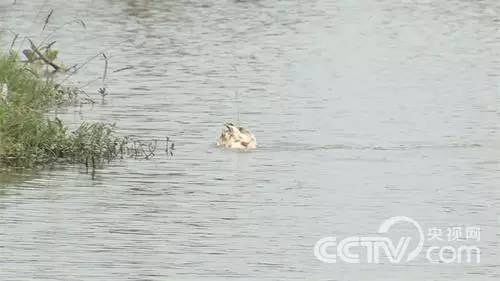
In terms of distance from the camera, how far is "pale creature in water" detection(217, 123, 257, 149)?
51.5 ft

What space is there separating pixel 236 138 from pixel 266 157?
1.15 ft

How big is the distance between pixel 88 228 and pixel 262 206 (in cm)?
167

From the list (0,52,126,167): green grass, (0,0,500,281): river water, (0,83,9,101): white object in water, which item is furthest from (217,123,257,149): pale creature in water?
(0,83,9,101): white object in water

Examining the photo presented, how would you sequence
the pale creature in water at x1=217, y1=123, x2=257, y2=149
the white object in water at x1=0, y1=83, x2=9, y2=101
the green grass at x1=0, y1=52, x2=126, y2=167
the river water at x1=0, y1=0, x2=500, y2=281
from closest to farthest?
the river water at x1=0, y1=0, x2=500, y2=281 → the green grass at x1=0, y1=52, x2=126, y2=167 → the white object in water at x1=0, y1=83, x2=9, y2=101 → the pale creature in water at x1=217, y1=123, x2=257, y2=149

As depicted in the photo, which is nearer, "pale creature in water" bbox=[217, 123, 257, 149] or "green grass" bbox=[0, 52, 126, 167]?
"green grass" bbox=[0, 52, 126, 167]

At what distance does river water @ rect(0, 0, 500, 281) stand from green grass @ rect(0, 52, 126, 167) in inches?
8.5

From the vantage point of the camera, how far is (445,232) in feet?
39.5

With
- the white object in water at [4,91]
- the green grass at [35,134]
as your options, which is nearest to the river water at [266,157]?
Result: the green grass at [35,134]

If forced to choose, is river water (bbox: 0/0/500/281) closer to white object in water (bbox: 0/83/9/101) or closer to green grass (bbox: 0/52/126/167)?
green grass (bbox: 0/52/126/167)

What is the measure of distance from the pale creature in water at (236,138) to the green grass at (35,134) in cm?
96

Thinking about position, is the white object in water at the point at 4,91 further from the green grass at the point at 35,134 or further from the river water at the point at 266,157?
the river water at the point at 266,157

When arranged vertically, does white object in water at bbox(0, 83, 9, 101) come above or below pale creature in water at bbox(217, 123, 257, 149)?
above

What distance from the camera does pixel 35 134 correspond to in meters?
14.1

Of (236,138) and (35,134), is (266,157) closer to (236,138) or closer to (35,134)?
(236,138)
